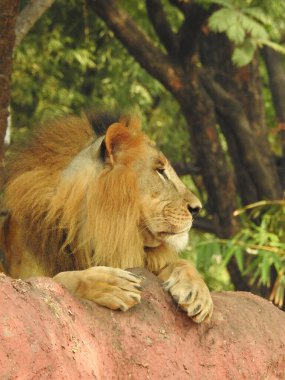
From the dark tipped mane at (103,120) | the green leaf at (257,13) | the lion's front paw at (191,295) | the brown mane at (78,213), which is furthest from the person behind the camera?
the green leaf at (257,13)

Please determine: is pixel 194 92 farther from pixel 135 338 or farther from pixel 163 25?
pixel 135 338

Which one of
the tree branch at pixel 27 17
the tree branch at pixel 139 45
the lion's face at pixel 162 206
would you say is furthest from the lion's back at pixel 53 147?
the tree branch at pixel 139 45

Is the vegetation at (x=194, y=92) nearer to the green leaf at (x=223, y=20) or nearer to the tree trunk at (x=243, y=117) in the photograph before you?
the tree trunk at (x=243, y=117)

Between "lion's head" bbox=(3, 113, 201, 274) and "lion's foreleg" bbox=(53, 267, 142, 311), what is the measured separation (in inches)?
17.9

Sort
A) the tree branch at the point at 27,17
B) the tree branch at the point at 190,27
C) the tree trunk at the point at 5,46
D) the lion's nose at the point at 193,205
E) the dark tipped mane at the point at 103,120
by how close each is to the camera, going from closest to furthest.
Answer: the lion's nose at the point at 193,205
the dark tipped mane at the point at 103,120
the tree trunk at the point at 5,46
the tree branch at the point at 27,17
the tree branch at the point at 190,27

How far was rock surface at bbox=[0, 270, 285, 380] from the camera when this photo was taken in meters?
2.44

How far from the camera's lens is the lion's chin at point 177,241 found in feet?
12.0

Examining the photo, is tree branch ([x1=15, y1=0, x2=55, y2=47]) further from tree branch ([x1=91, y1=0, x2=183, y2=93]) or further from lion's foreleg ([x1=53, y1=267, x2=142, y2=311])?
lion's foreleg ([x1=53, y1=267, x2=142, y2=311])

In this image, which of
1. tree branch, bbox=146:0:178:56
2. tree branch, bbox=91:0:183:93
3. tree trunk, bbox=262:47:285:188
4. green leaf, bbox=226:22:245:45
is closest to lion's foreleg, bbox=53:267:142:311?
green leaf, bbox=226:22:245:45

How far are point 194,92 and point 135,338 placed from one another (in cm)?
461

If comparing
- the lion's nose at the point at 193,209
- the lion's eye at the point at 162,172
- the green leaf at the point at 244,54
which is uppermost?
the lion's eye at the point at 162,172

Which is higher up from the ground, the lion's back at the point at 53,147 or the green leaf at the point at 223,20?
the lion's back at the point at 53,147

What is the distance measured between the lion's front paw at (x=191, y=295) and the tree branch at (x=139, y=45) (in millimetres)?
3877

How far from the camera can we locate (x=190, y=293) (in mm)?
3229
